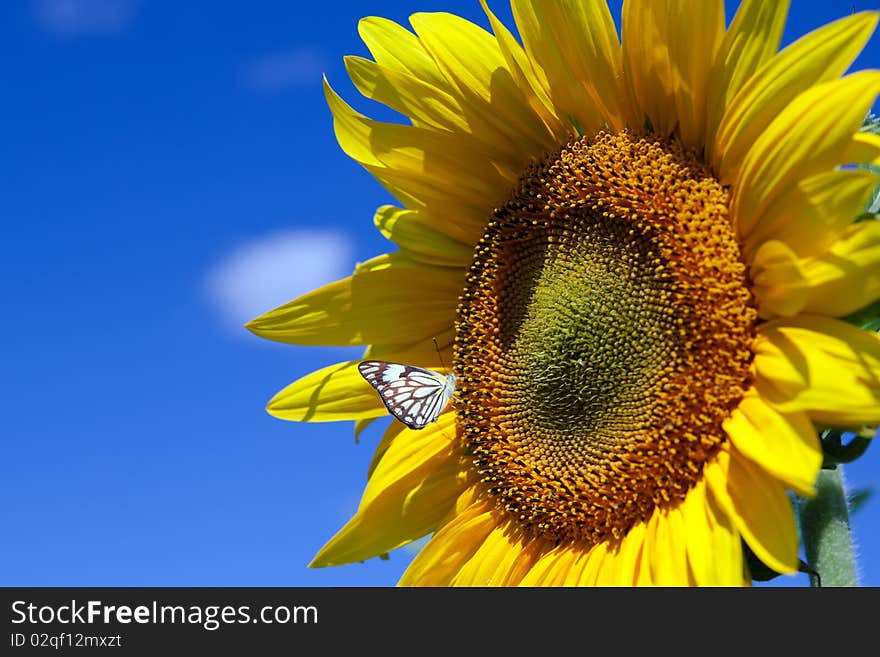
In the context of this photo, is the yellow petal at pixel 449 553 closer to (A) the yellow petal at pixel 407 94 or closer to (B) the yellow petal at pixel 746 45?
(A) the yellow petal at pixel 407 94

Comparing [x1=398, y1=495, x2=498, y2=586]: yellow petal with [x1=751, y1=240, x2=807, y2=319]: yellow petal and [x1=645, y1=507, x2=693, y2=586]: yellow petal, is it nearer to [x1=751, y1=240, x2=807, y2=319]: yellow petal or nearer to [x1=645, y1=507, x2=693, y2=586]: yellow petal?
[x1=645, y1=507, x2=693, y2=586]: yellow petal

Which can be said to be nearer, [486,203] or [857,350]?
[857,350]

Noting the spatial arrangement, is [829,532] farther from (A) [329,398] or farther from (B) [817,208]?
(A) [329,398]

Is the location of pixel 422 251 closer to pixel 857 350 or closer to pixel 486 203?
pixel 486 203

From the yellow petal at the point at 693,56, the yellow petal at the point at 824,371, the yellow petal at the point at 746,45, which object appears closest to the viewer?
the yellow petal at the point at 824,371

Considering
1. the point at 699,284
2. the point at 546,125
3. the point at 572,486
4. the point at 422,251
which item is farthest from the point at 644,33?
the point at 572,486

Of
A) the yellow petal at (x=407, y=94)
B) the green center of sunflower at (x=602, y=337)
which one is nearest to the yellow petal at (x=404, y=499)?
the green center of sunflower at (x=602, y=337)
